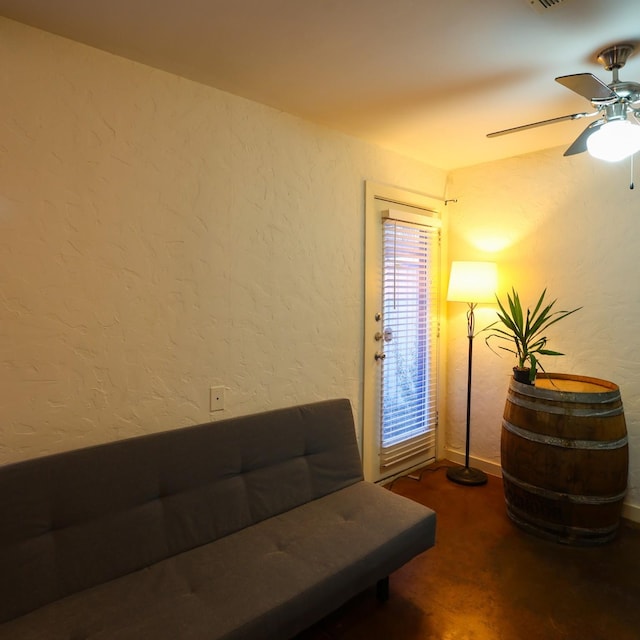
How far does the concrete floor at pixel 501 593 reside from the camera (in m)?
1.63

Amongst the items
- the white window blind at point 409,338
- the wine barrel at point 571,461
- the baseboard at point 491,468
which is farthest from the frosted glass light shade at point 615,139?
the baseboard at point 491,468

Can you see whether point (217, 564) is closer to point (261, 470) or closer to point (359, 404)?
point (261, 470)

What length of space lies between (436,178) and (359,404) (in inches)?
70.7

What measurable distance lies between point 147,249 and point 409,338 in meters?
1.85

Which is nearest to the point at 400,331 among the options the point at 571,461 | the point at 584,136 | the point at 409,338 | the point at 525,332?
the point at 409,338

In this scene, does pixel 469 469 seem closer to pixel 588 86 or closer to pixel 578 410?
pixel 578 410

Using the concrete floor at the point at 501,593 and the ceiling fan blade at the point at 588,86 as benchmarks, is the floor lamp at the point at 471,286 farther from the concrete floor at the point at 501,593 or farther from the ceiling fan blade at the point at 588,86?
the ceiling fan blade at the point at 588,86

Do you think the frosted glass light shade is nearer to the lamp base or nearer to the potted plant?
the potted plant

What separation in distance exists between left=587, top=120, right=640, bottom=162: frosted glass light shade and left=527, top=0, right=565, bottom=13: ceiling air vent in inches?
19.9

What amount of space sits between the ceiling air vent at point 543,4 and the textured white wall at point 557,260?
60.5 inches

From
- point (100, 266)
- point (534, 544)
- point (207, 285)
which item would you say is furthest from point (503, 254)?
point (100, 266)

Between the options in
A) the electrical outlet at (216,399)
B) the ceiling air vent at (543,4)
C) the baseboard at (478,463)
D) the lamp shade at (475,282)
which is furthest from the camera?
the baseboard at (478,463)

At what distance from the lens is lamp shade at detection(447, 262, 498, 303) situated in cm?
278

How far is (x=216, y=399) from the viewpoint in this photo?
6.53 feet
